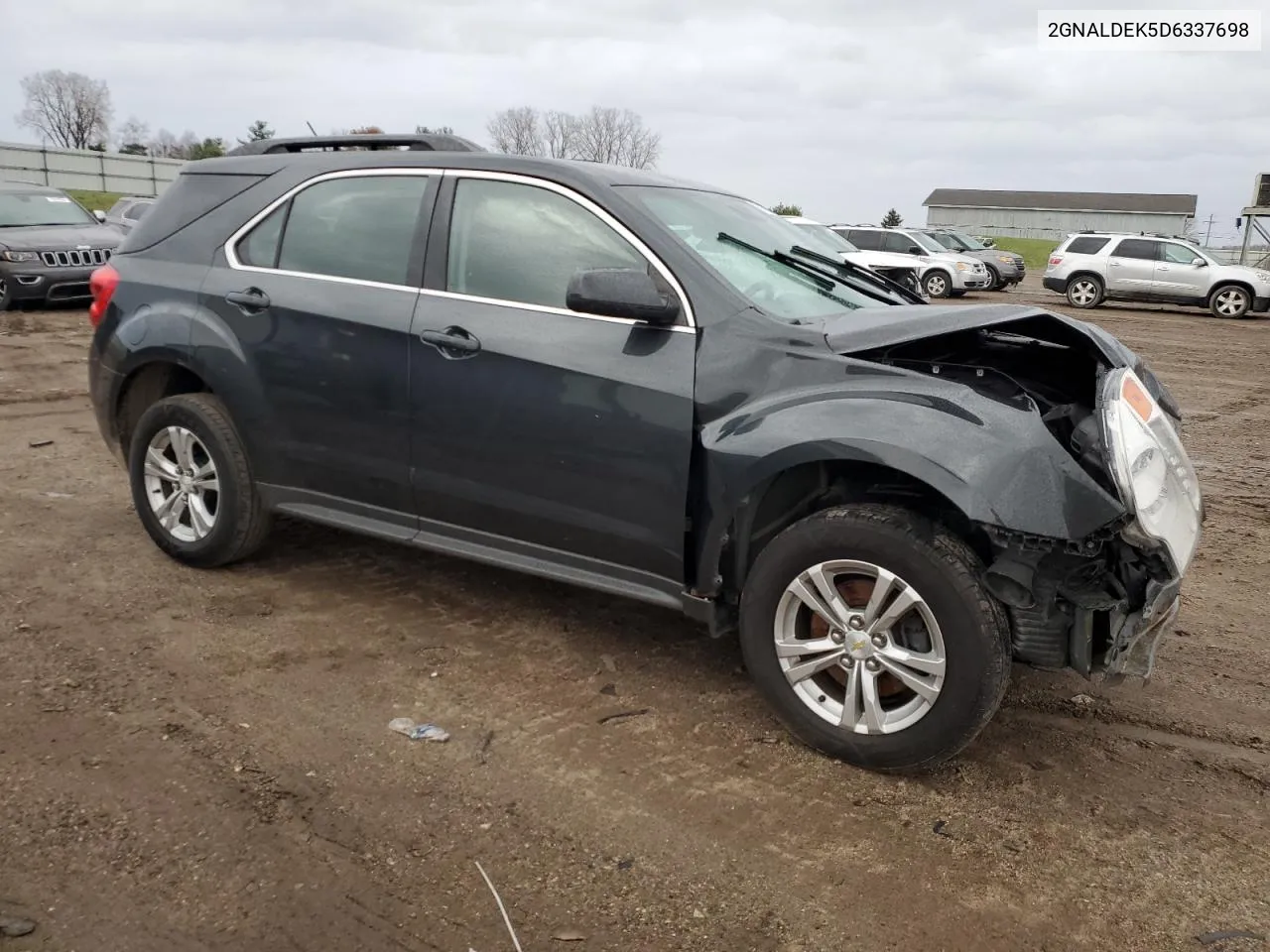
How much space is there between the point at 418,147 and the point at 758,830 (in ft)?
9.94

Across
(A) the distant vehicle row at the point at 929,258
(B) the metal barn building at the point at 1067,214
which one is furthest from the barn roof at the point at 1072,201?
(A) the distant vehicle row at the point at 929,258

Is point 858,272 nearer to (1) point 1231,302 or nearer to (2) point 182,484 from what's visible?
(2) point 182,484

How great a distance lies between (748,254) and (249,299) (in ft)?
6.84

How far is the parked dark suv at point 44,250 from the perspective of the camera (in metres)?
13.4

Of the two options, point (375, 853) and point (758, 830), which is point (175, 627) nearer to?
point (375, 853)

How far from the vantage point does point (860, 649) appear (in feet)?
10.4

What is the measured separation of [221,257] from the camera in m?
4.52

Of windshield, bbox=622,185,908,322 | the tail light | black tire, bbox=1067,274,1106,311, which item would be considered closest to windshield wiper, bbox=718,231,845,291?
windshield, bbox=622,185,908,322

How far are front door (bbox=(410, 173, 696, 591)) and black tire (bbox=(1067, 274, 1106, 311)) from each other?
20948 millimetres

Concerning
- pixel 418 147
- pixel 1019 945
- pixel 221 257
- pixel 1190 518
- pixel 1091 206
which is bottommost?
pixel 1019 945

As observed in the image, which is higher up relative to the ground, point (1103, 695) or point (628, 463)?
point (628, 463)

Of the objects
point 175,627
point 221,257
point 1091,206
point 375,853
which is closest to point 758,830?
point 375,853

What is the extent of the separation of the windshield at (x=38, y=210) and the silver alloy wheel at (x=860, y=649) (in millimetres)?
14630

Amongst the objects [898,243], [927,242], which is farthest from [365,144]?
[927,242]
